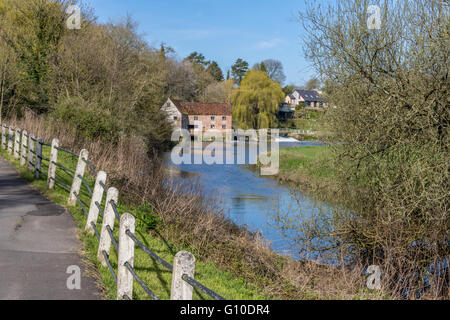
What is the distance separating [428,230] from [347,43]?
17.0 ft

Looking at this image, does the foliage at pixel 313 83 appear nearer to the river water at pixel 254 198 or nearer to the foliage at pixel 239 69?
the river water at pixel 254 198

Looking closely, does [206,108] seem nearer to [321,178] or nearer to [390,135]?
[321,178]

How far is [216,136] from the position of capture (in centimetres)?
7806

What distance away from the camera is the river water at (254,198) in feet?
47.3

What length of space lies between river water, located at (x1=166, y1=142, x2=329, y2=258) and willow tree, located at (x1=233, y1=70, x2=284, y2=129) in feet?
103

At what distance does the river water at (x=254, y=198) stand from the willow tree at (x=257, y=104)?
103 ft

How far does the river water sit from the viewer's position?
14.4 m

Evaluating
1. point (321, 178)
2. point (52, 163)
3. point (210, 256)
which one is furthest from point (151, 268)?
point (321, 178)

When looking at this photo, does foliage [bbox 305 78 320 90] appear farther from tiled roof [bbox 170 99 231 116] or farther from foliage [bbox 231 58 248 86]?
foliage [bbox 231 58 248 86]

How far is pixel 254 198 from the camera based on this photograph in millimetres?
24516

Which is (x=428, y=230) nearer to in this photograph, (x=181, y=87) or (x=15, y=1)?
(x=15, y=1)

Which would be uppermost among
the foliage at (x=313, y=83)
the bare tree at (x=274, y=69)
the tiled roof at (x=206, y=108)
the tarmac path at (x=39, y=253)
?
the bare tree at (x=274, y=69)

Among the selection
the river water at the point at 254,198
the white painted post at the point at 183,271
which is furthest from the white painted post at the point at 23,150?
the white painted post at the point at 183,271

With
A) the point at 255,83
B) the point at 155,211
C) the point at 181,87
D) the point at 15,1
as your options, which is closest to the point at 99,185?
the point at 155,211
